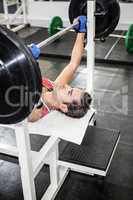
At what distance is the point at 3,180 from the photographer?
2201mm

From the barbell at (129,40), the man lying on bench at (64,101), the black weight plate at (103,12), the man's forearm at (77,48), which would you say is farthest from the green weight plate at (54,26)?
the man lying on bench at (64,101)

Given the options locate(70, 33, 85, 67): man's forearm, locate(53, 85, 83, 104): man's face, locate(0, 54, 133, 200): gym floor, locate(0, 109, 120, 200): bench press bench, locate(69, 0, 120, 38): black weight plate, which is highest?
locate(69, 0, 120, 38): black weight plate

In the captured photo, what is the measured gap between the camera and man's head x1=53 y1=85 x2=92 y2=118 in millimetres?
1895

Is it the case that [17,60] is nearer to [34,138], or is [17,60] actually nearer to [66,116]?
[66,116]

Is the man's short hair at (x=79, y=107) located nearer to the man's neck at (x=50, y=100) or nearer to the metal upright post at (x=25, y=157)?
the man's neck at (x=50, y=100)

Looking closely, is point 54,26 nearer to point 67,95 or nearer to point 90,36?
point 90,36

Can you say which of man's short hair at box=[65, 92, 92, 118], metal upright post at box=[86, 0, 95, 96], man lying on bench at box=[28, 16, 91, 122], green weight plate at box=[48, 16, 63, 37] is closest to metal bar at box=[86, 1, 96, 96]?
metal upright post at box=[86, 0, 95, 96]

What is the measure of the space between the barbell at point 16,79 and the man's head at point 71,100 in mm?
633

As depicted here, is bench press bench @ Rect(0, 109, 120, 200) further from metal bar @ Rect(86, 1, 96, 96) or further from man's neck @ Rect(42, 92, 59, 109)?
metal bar @ Rect(86, 1, 96, 96)

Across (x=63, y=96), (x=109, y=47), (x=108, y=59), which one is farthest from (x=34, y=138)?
(x=109, y=47)

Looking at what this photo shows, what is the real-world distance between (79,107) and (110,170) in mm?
664

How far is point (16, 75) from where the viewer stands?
1.23 meters

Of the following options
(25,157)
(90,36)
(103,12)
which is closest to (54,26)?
(103,12)

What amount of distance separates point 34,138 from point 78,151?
2.38ft
